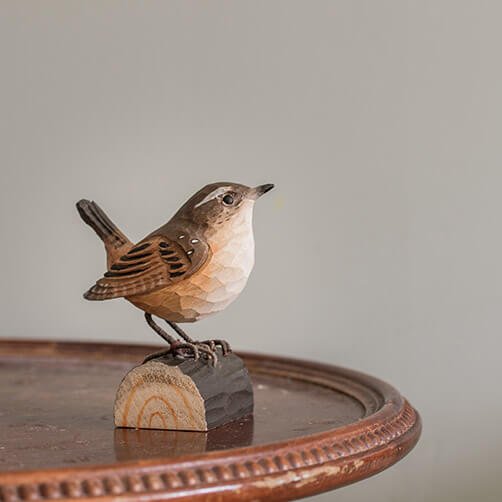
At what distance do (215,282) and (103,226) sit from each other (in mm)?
161

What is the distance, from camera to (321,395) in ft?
4.47

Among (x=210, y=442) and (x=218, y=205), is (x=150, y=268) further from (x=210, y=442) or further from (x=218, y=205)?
(x=210, y=442)

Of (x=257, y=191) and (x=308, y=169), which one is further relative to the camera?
Result: (x=308, y=169)

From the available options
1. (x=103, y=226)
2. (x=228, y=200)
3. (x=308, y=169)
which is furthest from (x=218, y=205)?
(x=308, y=169)

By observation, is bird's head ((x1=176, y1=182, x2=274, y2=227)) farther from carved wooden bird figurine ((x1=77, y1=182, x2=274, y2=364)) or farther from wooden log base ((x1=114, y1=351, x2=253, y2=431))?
wooden log base ((x1=114, y1=351, x2=253, y2=431))

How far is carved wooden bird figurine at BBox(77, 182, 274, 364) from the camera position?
112 cm

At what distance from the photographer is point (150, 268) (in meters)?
1.13

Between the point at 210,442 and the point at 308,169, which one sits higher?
the point at 308,169

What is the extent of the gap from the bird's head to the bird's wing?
3cm

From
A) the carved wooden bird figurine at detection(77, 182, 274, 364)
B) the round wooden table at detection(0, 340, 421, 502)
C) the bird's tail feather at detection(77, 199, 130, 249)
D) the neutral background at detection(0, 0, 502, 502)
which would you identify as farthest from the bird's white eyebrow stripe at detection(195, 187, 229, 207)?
the neutral background at detection(0, 0, 502, 502)

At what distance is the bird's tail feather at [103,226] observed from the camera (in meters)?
1.19

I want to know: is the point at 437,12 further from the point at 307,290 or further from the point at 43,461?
the point at 43,461

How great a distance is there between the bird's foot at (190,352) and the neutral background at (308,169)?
2.93 feet

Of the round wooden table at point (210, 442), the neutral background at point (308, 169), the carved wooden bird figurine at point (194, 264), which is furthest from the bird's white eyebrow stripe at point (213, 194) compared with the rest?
the neutral background at point (308, 169)
